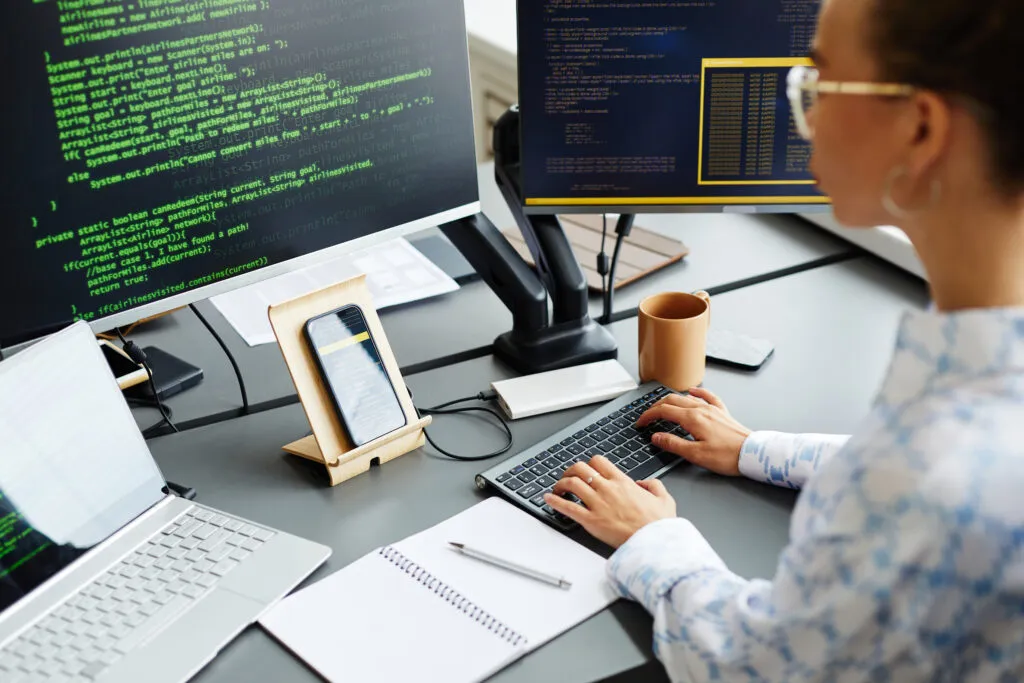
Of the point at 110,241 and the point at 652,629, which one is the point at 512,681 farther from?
the point at 110,241

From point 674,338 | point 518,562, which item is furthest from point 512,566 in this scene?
point 674,338

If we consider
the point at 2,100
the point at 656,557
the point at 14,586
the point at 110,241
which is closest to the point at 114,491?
the point at 14,586

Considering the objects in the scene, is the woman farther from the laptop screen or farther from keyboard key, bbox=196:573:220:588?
the laptop screen

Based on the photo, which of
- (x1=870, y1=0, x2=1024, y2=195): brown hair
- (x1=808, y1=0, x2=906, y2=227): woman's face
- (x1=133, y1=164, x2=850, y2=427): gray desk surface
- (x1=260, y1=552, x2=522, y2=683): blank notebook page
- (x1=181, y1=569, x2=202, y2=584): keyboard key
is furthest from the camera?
(x1=133, y1=164, x2=850, y2=427): gray desk surface

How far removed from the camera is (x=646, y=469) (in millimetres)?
1152

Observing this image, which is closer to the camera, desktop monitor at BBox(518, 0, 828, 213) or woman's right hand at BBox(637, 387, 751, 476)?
woman's right hand at BBox(637, 387, 751, 476)

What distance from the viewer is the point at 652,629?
940 mm

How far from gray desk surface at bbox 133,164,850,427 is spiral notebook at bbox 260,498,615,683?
403 millimetres

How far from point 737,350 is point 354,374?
54cm

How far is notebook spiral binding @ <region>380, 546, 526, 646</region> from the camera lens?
0.93 metres

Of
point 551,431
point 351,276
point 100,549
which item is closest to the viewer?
point 100,549

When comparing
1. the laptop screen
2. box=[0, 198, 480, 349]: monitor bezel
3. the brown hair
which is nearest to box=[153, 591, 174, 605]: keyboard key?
the laptop screen

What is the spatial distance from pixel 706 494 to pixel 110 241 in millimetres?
713

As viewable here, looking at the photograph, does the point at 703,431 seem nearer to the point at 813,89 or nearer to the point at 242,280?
the point at 813,89
